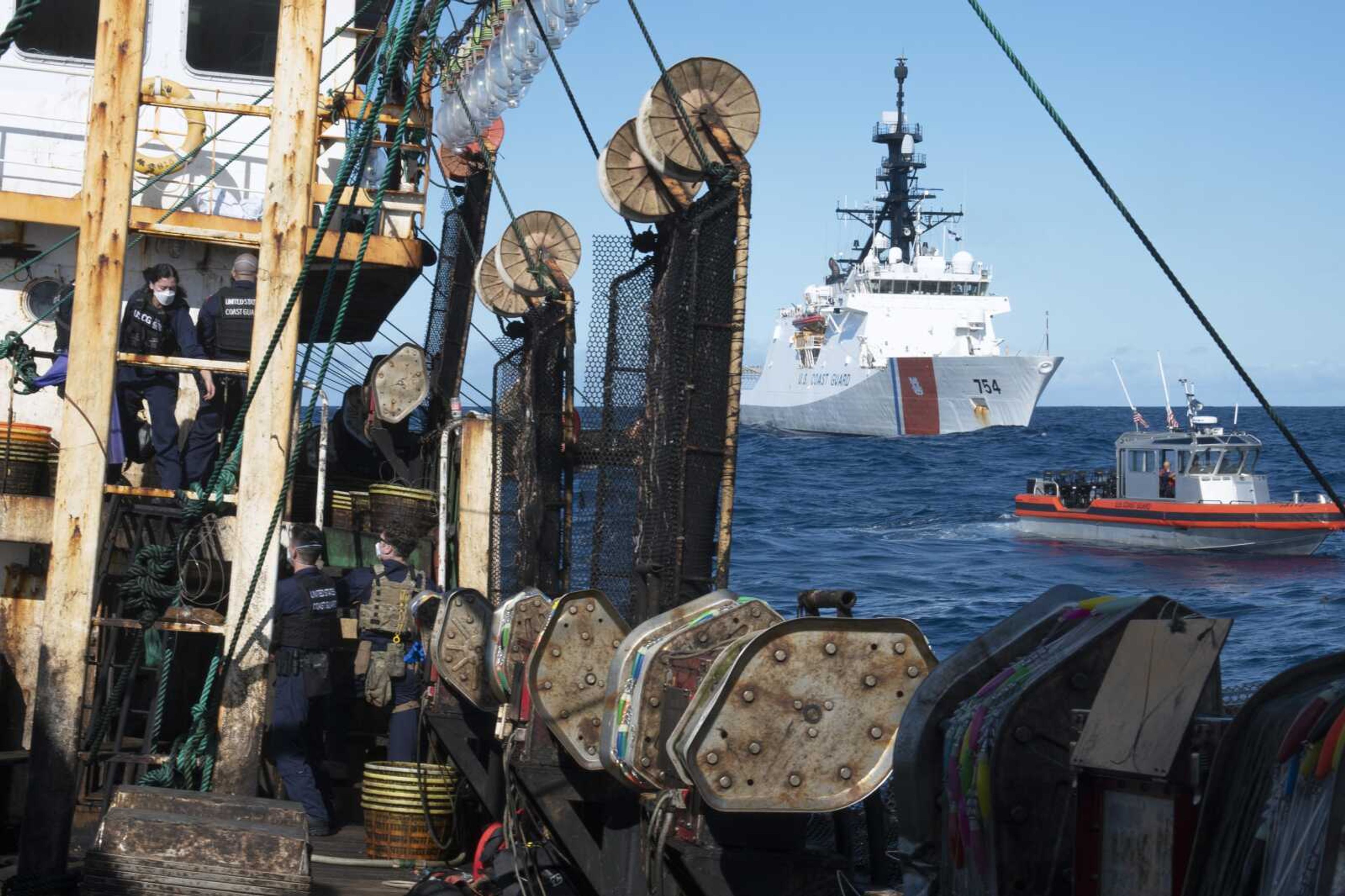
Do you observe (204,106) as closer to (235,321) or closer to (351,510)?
(235,321)

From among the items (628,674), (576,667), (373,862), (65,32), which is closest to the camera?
(628,674)

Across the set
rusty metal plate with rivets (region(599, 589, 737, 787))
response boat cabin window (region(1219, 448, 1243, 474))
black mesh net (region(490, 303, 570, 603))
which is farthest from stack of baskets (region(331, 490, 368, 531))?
response boat cabin window (region(1219, 448, 1243, 474))

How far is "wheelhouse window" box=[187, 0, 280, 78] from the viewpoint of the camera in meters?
10.8

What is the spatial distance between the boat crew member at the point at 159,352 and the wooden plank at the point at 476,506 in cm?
199

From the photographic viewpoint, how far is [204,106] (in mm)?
6586

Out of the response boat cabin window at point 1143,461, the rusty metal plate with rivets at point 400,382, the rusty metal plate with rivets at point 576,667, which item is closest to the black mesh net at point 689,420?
the rusty metal plate with rivets at point 576,667

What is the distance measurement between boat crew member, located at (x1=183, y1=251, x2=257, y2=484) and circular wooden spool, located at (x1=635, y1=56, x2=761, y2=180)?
1896 mm

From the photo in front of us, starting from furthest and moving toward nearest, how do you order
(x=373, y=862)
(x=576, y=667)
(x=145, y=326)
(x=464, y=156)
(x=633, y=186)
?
(x=464, y=156), (x=145, y=326), (x=373, y=862), (x=633, y=186), (x=576, y=667)

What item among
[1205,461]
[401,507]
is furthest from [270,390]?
[1205,461]

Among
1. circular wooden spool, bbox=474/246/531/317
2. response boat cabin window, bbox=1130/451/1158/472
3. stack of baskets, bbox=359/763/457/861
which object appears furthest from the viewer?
response boat cabin window, bbox=1130/451/1158/472

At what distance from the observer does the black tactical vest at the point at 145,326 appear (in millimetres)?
7891

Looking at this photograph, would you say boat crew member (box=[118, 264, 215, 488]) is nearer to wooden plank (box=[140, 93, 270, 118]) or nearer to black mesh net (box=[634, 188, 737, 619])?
wooden plank (box=[140, 93, 270, 118])

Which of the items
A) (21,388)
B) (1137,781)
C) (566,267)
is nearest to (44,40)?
(21,388)

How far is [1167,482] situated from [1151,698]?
3521 cm
